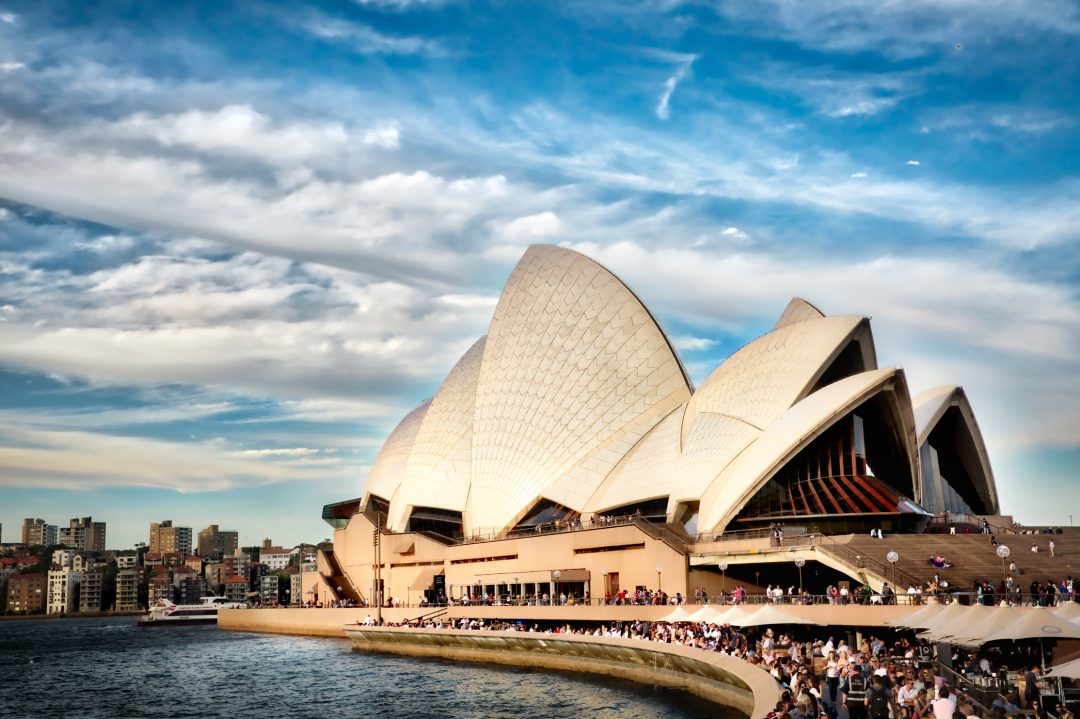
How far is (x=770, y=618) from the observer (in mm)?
25562

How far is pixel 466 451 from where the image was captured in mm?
57031

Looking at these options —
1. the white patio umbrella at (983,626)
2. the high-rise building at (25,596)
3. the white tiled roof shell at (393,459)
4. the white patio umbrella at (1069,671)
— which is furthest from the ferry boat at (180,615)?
the white patio umbrella at (1069,671)

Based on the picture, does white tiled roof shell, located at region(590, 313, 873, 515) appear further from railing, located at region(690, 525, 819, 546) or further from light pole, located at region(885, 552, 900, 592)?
light pole, located at region(885, 552, 900, 592)

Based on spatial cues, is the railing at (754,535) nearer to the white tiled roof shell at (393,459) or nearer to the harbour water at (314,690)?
the harbour water at (314,690)

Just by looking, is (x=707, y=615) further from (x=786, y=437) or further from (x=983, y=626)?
(x=983, y=626)

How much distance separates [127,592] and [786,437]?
144806 mm

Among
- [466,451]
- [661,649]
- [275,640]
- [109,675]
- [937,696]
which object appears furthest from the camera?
[275,640]

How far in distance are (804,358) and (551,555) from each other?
13388mm

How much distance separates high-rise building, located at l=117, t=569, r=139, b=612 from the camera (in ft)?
520

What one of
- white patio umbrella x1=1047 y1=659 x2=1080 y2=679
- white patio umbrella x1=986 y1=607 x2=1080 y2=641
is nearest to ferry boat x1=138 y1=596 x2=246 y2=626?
white patio umbrella x1=986 y1=607 x2=1080 y2=641

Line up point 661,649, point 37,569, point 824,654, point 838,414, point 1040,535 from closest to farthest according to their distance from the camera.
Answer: point 824,654 < point 661,649 < point 1040,535 < point 838,414 < point 37,569

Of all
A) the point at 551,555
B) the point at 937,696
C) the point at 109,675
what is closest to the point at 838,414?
the point at 551,555

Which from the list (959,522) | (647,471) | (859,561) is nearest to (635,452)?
(647,471)

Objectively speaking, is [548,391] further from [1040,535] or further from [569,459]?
[1040,535]
